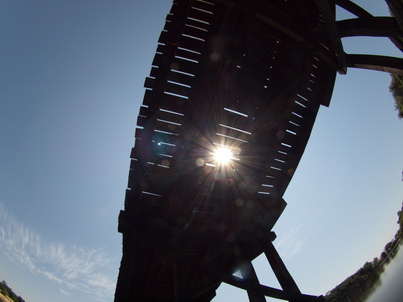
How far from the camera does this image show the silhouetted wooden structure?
2279 mm

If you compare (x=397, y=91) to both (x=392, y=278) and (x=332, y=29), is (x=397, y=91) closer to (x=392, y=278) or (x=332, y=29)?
(x=332, y=29)

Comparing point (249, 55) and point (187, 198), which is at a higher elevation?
point (249, 55)

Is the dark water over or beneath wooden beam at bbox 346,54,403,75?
over

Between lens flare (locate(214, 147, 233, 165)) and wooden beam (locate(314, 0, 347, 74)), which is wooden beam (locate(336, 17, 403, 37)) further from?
lens flare (locate(214, 147, 233, 165))

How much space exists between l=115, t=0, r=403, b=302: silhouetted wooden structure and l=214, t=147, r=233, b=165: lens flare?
9cm

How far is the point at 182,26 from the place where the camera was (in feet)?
7.36

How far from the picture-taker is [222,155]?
2969 mm

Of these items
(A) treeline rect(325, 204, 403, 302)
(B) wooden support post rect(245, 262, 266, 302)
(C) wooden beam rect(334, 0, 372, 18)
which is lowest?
(B) wooden support post rect(245, 262, 266, 302)

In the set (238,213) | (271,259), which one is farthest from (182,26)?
(271,259)

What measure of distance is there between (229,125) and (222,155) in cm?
43

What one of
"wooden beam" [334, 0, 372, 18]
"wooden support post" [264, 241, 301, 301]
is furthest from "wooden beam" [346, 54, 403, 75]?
"wooden support post" [264, 241, 301, 301]

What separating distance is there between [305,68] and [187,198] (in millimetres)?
2255

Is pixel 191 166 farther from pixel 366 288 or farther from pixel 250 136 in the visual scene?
pixel 366 288

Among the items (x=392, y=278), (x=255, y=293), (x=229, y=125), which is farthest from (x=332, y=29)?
(x=392, y=278)
